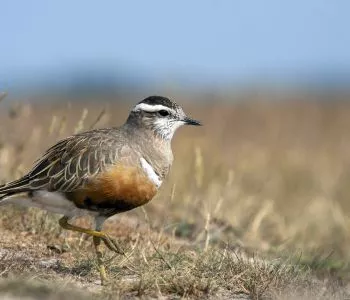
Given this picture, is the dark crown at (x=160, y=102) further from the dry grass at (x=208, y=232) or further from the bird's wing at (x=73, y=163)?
the dry grass at (x=208, y=232)

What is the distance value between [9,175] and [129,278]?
2860 mm

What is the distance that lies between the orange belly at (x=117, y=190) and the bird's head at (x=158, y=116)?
2.45 feet

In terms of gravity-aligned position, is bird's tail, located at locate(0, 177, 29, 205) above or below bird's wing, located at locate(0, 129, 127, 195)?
below

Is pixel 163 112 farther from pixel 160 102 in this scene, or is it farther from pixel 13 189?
pixel 13 189

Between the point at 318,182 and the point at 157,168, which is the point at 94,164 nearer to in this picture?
the point at 157,168

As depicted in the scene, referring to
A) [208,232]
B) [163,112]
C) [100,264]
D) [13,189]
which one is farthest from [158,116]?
[100,264]

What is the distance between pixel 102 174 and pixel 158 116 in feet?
3.42

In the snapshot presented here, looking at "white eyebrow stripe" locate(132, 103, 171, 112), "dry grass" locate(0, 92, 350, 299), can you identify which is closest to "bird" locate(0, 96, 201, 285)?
"white eyebrow stripe" locate(132, 103, 171, 112)

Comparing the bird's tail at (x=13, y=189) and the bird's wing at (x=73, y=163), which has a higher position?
the bird's wing at (x=73, y=163)

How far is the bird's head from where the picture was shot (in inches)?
309

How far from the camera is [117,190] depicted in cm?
705

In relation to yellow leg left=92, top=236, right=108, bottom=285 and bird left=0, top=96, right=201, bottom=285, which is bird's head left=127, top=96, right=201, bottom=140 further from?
yellow leg left=92, top=236, right=108, bottom=285

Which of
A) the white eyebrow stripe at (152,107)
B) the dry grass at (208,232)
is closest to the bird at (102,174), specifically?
the white eyebrow stripe at (152,107)

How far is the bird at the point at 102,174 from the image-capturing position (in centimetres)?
711
